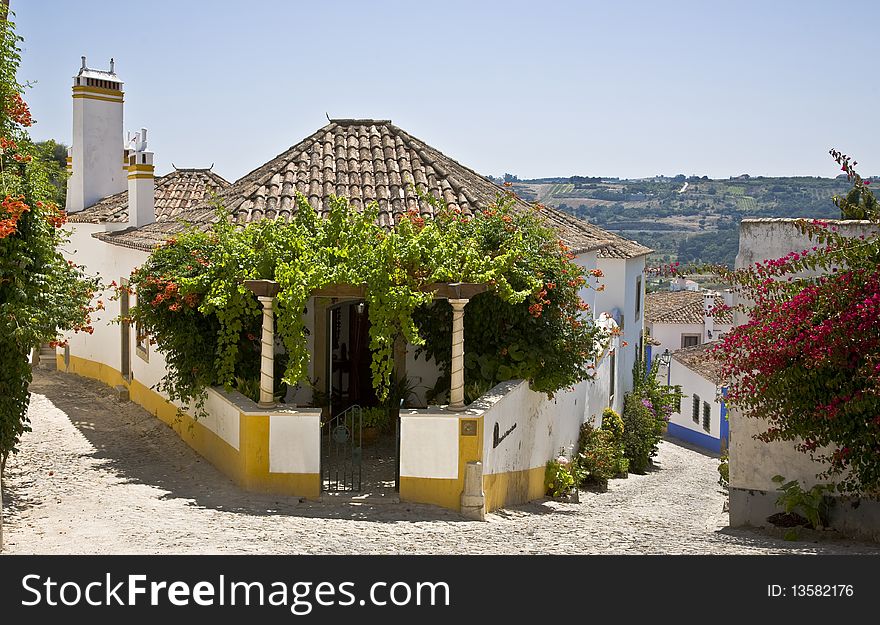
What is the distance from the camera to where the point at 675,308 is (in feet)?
172

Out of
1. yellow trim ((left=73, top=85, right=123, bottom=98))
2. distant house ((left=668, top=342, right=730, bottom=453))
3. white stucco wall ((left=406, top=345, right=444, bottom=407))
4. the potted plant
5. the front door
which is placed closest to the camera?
the potted plant

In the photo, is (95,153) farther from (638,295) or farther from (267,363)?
(638,295)

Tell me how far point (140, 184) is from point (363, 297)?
8.76m

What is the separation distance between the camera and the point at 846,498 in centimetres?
1109

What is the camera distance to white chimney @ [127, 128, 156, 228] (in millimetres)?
18609

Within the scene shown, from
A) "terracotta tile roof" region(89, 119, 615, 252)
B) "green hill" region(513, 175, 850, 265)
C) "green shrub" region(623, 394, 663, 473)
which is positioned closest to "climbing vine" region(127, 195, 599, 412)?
"terracotta tile roof" region(89, 119, 615, 252)

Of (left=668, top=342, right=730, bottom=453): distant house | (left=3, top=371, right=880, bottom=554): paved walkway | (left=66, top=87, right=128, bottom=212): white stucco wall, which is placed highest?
(left=66, top=87, right=128, bottom=212): white stucco wall

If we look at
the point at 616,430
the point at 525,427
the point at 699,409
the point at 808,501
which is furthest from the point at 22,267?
the point at 699,409

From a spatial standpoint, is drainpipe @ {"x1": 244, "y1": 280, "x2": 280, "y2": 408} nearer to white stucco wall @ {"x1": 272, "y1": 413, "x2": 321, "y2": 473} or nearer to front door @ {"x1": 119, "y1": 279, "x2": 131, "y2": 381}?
white stucco wall @ {"x1": 272, "y1": 413, "x2": 321, "y2": 473}

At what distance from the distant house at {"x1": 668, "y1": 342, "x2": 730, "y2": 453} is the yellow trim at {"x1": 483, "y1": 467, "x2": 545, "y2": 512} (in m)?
19.0

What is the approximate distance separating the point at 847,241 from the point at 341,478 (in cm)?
645

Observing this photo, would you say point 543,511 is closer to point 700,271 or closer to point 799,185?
point 700,271

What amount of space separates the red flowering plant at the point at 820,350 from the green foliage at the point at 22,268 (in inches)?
280

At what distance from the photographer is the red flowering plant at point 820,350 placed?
9.95 meters
